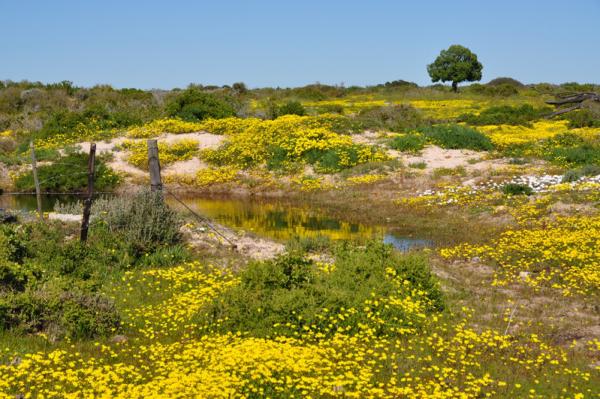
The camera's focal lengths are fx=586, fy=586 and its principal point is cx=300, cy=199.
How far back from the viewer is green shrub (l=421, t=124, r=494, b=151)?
1211 inches

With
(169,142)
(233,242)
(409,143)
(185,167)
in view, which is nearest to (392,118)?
(409,143)

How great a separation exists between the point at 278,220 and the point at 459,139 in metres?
13.2

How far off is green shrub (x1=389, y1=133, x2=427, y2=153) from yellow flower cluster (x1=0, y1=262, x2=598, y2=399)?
20546 millimetres

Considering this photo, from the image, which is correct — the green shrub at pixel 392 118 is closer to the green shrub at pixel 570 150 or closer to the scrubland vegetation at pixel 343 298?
the green shrub at pixel 570 150

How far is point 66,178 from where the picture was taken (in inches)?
1128

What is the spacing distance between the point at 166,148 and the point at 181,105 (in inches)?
362

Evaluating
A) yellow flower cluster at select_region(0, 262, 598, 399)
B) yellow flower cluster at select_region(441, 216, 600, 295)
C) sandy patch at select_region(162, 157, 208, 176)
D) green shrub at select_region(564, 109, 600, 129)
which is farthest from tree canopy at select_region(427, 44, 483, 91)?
yellow flower cluster at select_region(0, 262, 598, 399)

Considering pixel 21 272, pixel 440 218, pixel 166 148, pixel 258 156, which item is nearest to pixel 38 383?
pixel 21 272

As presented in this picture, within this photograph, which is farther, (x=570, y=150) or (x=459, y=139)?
(x=459, y=139)

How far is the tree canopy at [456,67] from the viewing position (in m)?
86.9

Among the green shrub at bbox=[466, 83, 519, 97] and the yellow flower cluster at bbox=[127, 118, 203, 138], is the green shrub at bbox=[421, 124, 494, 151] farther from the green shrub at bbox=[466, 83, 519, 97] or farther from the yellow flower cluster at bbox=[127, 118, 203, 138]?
the green shrub at bbox=[466, 83, 519, 97]

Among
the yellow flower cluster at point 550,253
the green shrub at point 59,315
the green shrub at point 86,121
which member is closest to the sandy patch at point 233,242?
the yellow flower cluster at point 550,253

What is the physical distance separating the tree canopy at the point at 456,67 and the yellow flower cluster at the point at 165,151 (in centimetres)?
6237

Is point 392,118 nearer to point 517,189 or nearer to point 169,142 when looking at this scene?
point 169,142
